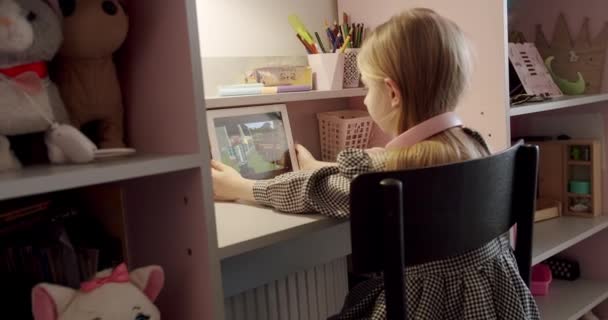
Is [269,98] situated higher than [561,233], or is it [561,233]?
[269,98]

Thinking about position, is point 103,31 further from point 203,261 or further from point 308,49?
point 308,49

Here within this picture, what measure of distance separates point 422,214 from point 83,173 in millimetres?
405

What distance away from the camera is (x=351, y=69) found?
139 cm

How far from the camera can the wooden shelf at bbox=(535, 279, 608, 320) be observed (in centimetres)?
154

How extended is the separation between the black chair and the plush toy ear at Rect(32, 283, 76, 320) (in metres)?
0.35

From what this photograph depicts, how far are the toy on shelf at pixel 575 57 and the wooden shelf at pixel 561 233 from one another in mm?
388

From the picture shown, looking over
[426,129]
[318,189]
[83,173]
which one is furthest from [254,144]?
[83,173]

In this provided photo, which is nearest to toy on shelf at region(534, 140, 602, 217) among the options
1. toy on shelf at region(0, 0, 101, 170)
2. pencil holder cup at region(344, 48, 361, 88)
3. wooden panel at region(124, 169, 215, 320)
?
pencil holder cup at region(344, 48, 361, 88)

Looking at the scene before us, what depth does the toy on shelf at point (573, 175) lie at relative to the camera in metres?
1.68

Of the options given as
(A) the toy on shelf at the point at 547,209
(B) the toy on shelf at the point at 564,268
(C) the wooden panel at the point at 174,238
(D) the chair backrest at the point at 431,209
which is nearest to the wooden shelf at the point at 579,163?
(A) the toy on shelf at the point at 547,209

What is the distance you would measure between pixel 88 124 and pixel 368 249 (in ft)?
1.53

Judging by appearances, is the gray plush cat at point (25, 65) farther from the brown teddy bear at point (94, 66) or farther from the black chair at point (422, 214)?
the black chair at point (422, 214)

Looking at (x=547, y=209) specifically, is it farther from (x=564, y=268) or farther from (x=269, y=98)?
(x=269, y=98)

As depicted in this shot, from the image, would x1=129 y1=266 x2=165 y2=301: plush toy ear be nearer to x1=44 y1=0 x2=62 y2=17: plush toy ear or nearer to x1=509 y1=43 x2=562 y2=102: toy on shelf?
x1=44 y1=0 x2=62 y2=17: plush toy ear
